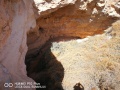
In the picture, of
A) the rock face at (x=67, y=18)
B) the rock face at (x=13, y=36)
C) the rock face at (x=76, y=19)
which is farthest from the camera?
the rock face at (x=76, y=19)

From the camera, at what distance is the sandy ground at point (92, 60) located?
4.09 meters

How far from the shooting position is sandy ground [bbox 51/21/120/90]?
4.09 m

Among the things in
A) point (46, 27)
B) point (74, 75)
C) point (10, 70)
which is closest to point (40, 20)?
point (46, 27)

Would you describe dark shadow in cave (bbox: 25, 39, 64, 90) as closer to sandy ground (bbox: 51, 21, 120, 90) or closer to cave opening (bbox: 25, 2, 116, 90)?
cave opening (bbox: 25, 2, 116, 90)

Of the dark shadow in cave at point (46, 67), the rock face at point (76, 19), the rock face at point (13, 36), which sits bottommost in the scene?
the dark shadow in cave at point (46, 67)

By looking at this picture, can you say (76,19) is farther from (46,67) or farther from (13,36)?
(13,36)

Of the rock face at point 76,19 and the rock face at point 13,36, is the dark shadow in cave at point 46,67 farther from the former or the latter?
the rock face at point 13,36

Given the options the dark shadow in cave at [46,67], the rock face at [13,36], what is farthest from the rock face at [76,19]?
the rock face at [13,36]

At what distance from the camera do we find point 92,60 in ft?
14.7

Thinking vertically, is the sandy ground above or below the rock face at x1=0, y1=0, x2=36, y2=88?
below

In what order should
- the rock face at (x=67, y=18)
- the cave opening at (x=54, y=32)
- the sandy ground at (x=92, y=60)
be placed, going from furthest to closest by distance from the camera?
the cave opening at (x=54, y=32)
the rock face at (x=67, y=18)
the sandy ground at (x=92, y=60)

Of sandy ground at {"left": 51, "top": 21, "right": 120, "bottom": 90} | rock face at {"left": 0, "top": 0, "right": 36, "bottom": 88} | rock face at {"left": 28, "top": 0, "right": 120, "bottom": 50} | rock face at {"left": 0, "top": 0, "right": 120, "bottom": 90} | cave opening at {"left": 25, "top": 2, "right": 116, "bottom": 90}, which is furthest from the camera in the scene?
rock face at {"left": 28, "top": 0, "right": 120, "bottom": 50}

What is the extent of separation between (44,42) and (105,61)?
1.59 m

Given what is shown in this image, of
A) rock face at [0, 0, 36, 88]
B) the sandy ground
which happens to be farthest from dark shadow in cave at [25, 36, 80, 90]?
rock face at [0, 0, 36, 88]
